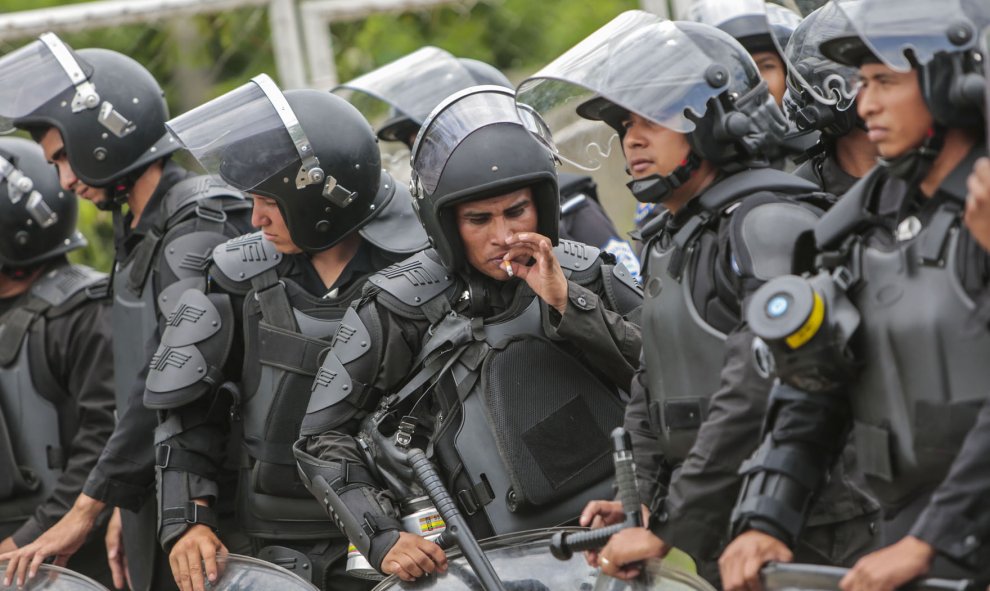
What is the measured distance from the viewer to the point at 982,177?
2.88 m

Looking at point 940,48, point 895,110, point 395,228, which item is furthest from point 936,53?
point 395,228

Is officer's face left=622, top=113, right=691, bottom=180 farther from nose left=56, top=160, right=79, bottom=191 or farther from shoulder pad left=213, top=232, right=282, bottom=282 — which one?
nose left=56, top=160, right=79, bottom=191

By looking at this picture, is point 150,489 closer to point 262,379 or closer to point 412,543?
point 262,379

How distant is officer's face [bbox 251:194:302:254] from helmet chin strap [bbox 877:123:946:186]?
252 cm

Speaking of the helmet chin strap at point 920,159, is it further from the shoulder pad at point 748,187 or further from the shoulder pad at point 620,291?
the shoulder pad at point 620,291

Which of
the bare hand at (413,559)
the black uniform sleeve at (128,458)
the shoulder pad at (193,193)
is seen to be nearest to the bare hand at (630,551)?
the bare hand at (413,559)

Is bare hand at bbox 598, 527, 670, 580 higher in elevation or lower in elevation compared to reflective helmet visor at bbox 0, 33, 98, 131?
lower

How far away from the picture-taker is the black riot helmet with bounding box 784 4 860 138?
14.5ft

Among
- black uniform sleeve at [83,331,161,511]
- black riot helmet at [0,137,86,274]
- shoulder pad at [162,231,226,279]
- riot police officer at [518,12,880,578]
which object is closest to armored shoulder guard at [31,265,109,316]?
black riot helmet at [0,137,86,274]

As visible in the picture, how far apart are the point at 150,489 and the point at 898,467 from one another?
334 cm

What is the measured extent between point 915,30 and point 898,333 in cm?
63

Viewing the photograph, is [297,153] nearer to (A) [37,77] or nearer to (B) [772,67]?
(A) [37,77]

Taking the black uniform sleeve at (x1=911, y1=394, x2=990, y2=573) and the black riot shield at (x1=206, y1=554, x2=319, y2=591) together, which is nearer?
the black uniform sleeve at (x1=911, y1=394, x2=990, y2=573)

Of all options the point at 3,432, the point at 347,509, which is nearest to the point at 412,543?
the point at 347,509
